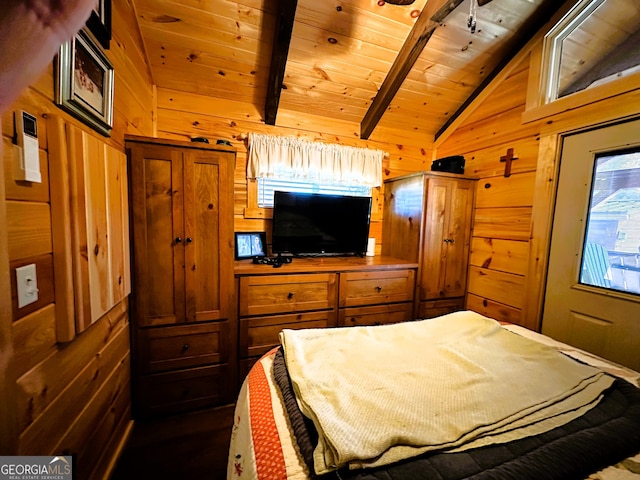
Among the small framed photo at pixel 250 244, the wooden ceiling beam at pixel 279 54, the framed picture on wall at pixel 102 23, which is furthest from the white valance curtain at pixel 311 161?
the framed picture on wall at pixel 102 23

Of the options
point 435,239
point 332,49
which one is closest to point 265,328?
point 435,239

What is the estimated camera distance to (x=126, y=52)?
60.4 inches

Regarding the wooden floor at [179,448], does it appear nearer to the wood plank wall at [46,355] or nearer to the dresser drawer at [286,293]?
the wood plank wall at [46,355]

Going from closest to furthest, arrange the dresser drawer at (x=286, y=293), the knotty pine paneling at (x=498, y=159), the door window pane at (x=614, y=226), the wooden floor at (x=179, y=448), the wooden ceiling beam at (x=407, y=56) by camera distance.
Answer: the wooden floor at (x=179, y=448) → the door window pane at (x=614, y=226) → the wooden ceiling beam at (x=407, y=56) → the dresser drawer at (x=286, y=293) → the knotty pine paneling at (x=498, y=159)

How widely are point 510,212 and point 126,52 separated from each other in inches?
116

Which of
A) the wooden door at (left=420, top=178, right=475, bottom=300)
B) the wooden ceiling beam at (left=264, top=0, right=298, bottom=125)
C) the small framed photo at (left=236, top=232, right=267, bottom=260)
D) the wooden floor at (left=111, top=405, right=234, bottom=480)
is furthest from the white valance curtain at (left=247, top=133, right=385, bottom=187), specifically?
the wooden floor at (left=111, top=405, right=234, bottom=480)

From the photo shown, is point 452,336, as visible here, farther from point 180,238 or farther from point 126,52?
point 126,52

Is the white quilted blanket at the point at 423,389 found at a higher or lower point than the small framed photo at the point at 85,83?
lower

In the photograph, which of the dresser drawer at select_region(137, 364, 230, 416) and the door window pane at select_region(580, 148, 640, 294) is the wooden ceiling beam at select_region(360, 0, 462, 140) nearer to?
the door window pane at select_region(580, 148, 640, 294)

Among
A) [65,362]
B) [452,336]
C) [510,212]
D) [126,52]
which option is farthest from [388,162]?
[65,362]

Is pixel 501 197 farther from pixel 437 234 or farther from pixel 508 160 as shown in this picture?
pixel 437 234

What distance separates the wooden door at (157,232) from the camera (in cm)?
156

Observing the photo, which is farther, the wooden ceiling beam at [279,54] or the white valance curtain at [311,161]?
the white valance curtain at [311,161]

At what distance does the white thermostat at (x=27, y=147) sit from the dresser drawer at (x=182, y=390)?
1412 mm
